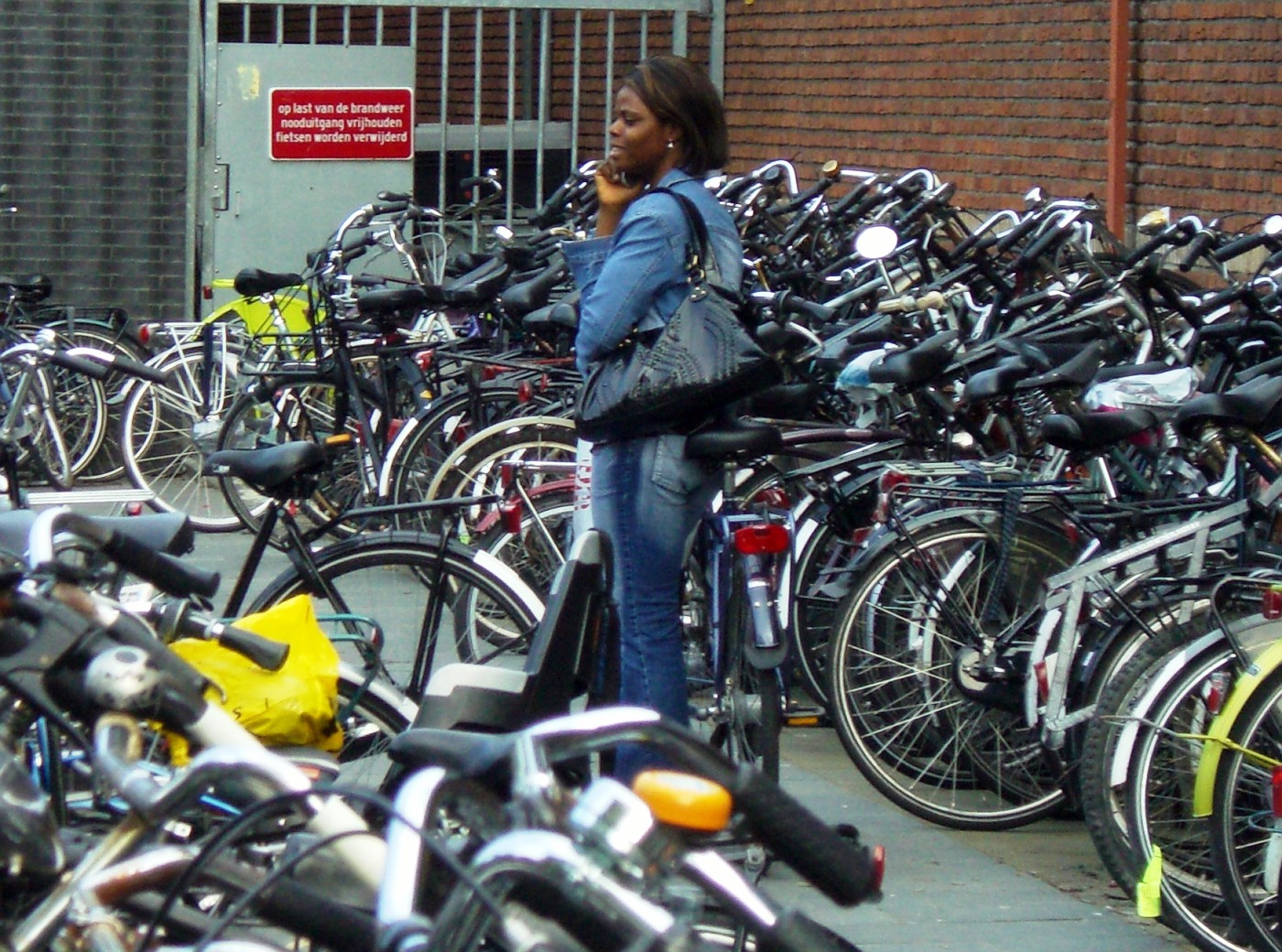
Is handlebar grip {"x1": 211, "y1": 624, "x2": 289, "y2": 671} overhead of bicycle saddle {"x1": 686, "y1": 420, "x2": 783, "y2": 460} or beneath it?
beneath

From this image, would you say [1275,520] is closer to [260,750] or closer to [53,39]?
[260,750]

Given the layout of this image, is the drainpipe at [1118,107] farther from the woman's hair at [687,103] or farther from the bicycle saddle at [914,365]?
the woman's hair at [687,103]

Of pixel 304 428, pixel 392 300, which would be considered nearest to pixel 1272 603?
pixel 392 300

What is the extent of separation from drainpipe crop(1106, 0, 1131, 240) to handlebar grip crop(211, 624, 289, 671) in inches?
324

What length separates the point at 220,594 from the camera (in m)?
8.07

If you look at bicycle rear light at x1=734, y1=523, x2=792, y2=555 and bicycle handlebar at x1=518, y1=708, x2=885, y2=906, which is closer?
bicycle handlebar at x1=518, y1=708, x2=885, y2=906

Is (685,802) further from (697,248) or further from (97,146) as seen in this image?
(97,146)

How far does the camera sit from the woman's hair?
4.88 m

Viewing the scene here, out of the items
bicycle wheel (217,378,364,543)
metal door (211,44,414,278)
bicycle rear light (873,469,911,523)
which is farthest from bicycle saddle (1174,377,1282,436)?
metal door (211,44,414,278)

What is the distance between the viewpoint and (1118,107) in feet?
34.5

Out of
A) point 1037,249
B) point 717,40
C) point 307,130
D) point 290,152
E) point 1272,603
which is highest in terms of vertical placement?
point 717,40

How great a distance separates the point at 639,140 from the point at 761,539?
996mm

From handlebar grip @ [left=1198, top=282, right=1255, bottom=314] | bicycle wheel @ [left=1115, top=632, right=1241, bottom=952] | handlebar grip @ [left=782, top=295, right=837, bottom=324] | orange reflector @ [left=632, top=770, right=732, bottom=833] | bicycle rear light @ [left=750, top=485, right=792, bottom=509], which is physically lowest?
bicycle wheel @ [left=1115, top=632, right=1241, bottom=952]

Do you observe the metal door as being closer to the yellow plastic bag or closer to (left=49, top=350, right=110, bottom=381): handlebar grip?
(left=49, top=350, right=110, bottom=381): handlebar grip
